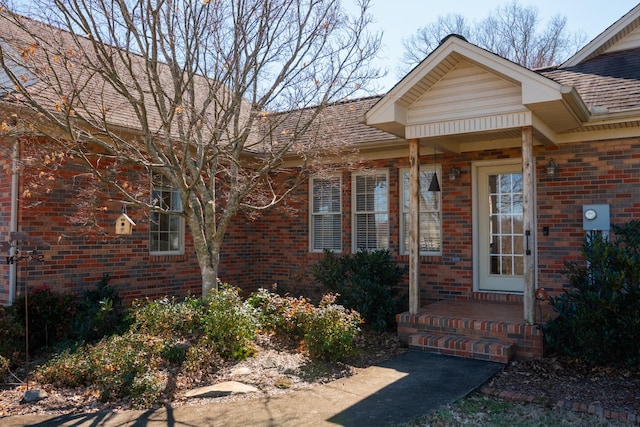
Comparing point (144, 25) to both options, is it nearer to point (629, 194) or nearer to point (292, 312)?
point (292, 312)

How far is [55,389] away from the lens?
593 cm

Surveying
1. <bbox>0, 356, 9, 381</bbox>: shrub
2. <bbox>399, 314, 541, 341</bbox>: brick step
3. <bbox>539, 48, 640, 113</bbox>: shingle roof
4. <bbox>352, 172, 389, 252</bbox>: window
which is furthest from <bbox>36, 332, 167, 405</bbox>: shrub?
<bbox>539, 48, 640, 113</bbox>: shingle roof

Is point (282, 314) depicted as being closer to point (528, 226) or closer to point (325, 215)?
point (528, 226)

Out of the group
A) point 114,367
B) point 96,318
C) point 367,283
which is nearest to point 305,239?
point 367,283

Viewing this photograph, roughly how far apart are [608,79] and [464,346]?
518 cm

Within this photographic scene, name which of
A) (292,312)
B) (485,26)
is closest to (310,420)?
(292,312)

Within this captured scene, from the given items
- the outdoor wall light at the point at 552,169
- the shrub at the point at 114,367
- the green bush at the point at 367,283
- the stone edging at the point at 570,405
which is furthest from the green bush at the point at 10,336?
the outdoor wall light at the point at 552,169

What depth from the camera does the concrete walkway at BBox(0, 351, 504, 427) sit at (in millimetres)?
4852

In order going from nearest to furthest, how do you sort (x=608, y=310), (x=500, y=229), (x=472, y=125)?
(x=608, y=310) → (x=472, y=125) → (x=500, y=229)

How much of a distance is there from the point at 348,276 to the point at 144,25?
4.93 m

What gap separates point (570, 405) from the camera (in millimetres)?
5238

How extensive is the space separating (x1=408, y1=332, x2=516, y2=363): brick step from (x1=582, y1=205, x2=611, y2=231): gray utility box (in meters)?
2.50

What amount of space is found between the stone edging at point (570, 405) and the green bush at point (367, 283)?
269cm

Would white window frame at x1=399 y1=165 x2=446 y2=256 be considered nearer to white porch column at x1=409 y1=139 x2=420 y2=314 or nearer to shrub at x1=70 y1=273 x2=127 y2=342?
white porch column at x1=409 y1=139 x2=420 y2=314
